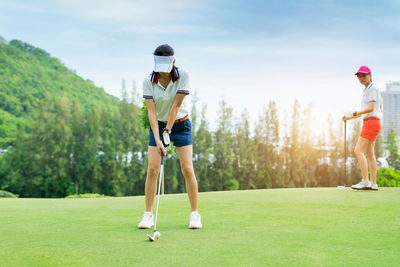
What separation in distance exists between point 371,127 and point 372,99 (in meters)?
0.54

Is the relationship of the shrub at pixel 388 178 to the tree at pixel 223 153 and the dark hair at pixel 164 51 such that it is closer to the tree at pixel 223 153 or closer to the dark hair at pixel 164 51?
the dark hair at pixel 164 51

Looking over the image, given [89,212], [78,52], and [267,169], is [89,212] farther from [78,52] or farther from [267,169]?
[78,52]

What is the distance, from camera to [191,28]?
3256 cm

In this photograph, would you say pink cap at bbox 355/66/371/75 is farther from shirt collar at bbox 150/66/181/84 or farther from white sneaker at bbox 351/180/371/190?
shirt collar at bbox 150/66/181/84

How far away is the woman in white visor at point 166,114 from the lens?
4337 mm

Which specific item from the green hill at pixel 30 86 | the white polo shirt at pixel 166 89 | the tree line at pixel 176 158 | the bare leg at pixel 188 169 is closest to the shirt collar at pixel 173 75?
the white polo shirt at pixel 166 89

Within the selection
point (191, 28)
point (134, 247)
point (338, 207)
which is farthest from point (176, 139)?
point (191, 28)

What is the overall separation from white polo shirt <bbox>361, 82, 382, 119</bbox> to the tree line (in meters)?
38.1

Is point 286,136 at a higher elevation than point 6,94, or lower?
lower

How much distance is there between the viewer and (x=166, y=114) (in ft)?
14.9

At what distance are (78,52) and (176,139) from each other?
59456 millimetres

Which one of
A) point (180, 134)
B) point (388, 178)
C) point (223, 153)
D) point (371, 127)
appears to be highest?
point (223, 153)

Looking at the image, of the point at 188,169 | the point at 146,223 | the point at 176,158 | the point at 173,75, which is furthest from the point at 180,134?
the point at 176,158

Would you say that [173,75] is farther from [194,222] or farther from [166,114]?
[194,222]
